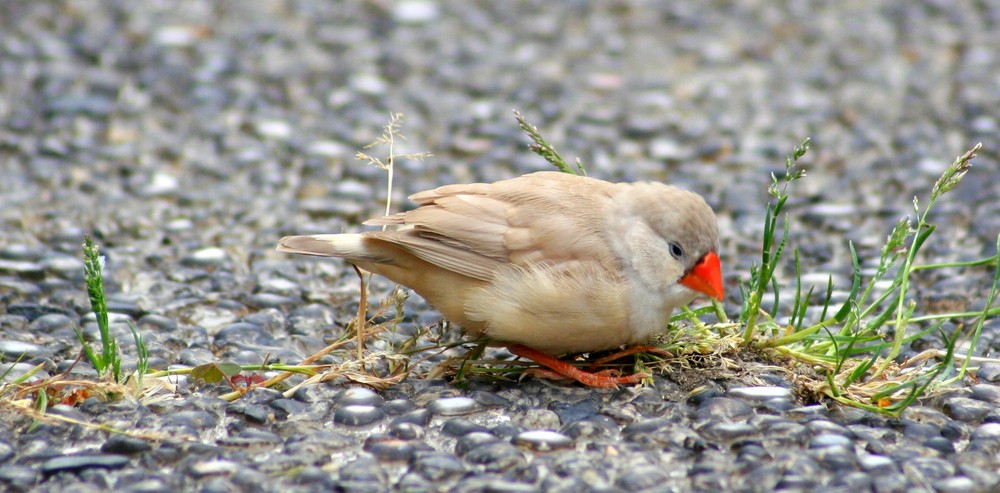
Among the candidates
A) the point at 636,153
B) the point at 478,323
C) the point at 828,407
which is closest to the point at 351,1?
the point at 636,153

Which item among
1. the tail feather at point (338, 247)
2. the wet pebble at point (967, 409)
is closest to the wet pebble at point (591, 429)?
the tail feather at point (338, 247)

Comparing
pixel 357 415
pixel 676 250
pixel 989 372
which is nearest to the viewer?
pixel 357 415

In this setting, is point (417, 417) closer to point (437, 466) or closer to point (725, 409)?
point (437, 466)

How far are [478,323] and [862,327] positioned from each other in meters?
1.48

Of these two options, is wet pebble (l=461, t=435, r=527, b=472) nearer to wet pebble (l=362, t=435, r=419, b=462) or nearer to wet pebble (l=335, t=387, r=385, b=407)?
wet pebble (l=362, t=435, r=419, b=462)

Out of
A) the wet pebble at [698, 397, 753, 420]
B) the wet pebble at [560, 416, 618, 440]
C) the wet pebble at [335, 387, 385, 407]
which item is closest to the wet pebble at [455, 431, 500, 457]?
the wet pebble at [560, 416, 618, 440]

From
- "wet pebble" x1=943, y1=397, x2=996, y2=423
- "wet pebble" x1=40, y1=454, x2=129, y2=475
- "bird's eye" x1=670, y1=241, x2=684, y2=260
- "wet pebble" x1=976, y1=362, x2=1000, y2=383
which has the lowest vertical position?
"wet pebble" x1=40, y1=454, x2=129, y2=475

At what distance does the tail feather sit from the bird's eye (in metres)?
1.08

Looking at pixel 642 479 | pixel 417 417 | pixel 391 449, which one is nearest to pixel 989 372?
pixel 642 479

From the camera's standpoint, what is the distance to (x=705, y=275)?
3992 mm

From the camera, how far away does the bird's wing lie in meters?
3.94

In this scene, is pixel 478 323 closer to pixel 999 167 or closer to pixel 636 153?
pixel 636 153

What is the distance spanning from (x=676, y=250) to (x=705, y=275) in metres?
0.14

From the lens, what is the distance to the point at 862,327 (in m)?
4.11
